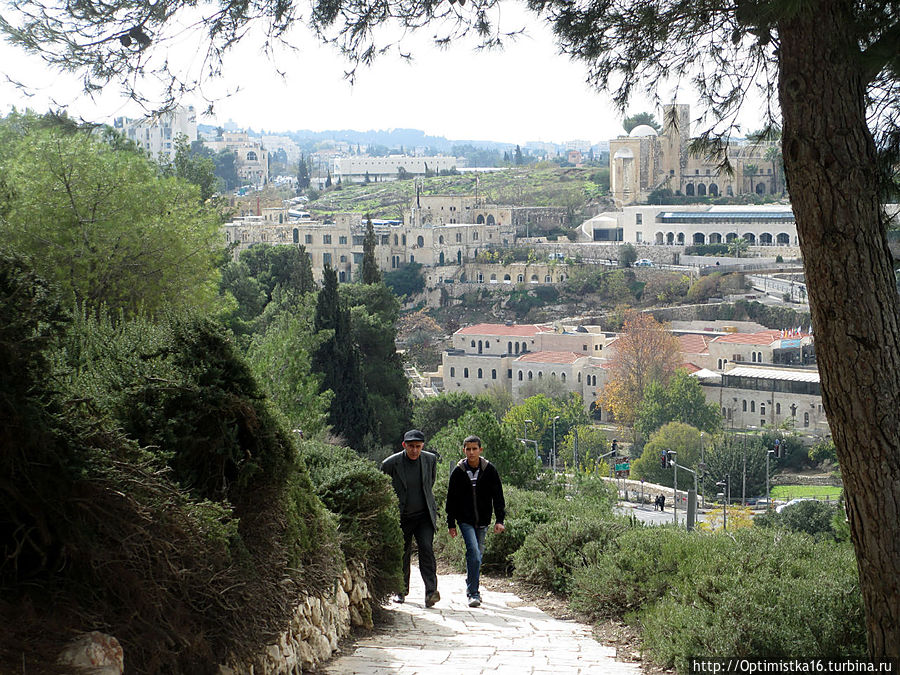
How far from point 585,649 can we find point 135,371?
192 cm

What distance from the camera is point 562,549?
16.4ft

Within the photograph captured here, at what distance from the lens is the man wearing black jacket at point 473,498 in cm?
448

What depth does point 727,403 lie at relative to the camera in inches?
1688

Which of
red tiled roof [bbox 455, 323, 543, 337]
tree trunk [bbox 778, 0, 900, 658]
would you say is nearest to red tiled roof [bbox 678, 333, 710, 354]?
red tiled roof [bbox 455, 323, 543, 337]

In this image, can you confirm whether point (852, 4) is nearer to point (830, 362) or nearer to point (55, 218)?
point (830, 362)

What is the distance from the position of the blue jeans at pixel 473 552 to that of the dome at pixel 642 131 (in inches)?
3003

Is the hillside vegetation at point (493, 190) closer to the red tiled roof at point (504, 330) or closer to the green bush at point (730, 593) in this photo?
the red tiled roof at point (504, 330)

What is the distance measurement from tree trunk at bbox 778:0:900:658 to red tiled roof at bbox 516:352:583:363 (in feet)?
142

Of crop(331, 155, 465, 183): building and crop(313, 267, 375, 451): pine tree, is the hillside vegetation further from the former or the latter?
crop(313, 267, 375, 451): pine tree

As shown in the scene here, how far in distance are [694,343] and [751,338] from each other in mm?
3259

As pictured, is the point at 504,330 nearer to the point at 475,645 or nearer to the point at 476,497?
the point at 476,497

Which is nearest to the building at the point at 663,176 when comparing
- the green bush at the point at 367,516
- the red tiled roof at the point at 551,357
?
the red tiled roof at the point at 551,357

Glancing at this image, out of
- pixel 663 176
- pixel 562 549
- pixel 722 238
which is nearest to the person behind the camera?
pixel 562 549

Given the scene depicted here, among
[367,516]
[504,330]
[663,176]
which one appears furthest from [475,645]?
[663,176]
